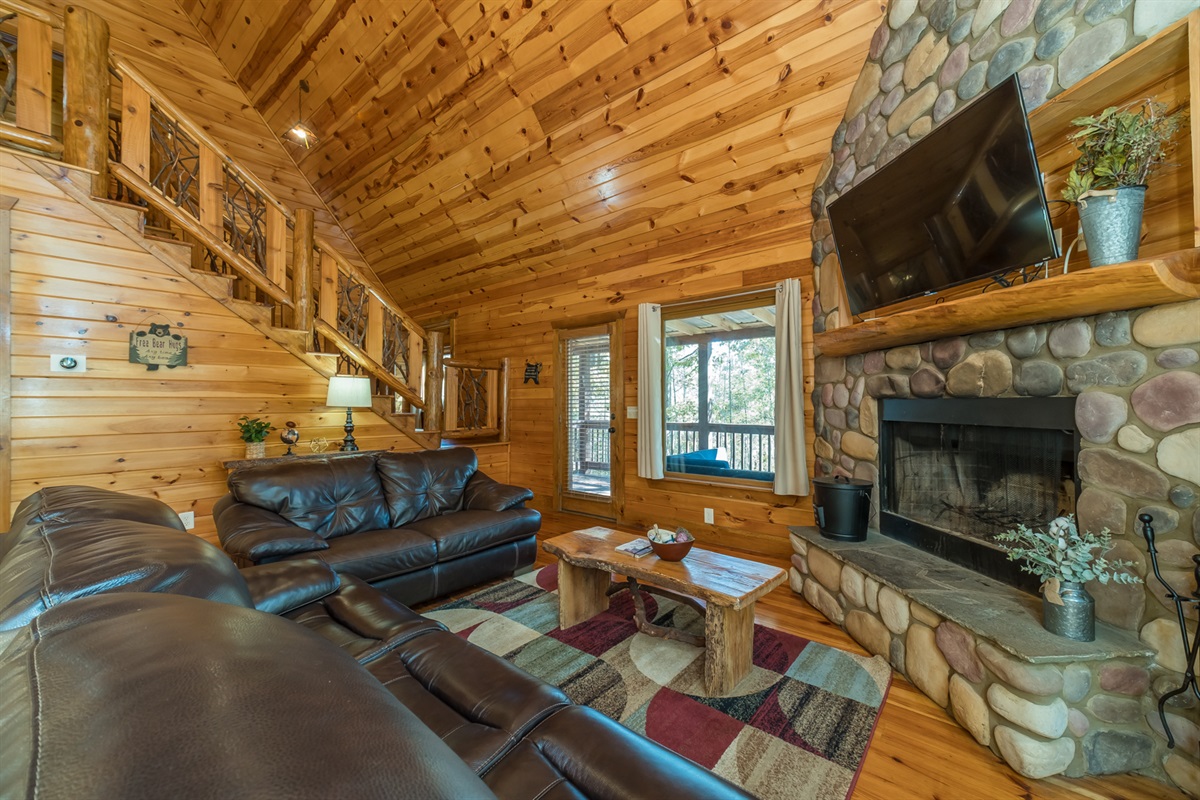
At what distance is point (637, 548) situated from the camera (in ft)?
8.27

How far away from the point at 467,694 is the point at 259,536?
5.59 feet

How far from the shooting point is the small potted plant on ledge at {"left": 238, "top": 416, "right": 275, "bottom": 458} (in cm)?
376

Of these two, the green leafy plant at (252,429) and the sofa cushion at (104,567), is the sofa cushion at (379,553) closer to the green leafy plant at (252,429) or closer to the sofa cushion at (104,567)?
the sofa cushion at (104,567)

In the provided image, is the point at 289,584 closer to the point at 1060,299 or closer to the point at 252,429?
the point at 252,429

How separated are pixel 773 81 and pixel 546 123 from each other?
1.73 m

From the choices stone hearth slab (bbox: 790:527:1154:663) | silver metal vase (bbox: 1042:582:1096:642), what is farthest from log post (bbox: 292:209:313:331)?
silver metal vase (bbox: 1042:582:1096:642)

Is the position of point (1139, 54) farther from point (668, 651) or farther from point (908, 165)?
point (668, 651)

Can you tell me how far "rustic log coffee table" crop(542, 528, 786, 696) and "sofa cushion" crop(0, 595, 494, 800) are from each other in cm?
176

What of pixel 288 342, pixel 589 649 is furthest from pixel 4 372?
pixel 589 649

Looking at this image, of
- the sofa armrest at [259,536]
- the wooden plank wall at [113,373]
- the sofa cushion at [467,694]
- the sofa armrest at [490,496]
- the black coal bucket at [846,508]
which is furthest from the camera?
the sofa armrest at [490,496]

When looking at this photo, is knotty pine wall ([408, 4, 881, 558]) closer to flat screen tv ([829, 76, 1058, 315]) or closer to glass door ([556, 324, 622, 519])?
glass door ([556, 324, 622, 519])

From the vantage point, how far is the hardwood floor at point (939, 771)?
1.55m

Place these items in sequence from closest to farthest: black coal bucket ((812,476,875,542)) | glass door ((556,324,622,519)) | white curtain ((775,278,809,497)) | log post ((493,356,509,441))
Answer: black coal bucket ((812,476,875,542))
white curtain ((775,278,809,497))
glass door ((556,324,622,519))
log post ((493,356,509,441))

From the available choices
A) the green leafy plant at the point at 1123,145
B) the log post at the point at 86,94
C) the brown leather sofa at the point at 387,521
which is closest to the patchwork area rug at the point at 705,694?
the brown leather sofa at the point at 387,521
